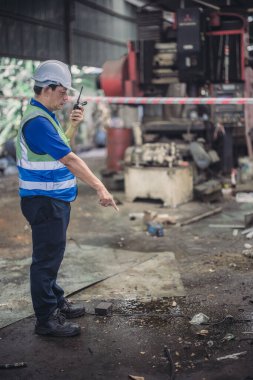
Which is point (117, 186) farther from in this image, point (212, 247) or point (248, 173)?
point (212, 247)

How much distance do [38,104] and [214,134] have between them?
23.5 ft

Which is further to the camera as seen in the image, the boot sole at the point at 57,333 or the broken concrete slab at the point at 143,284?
the broken concrete slab at the point at 143,284

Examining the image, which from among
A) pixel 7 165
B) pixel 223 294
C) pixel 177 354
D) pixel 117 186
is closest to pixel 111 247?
pixel 223 294

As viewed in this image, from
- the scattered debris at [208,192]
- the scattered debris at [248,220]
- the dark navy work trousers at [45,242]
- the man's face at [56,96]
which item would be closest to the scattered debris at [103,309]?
the dark navy work trousers at [45,242]

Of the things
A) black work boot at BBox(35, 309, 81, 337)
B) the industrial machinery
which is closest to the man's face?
black work boot at BBox(35, 309, 81, 337)

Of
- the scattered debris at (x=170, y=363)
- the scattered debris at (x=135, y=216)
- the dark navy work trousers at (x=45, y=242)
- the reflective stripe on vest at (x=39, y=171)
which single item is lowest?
the scattered debris at (x=135, y=216)

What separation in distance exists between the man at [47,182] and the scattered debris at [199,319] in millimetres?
902

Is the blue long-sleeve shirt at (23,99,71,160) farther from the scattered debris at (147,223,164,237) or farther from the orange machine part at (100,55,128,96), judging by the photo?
the orange machine part at (100,55,128,96)

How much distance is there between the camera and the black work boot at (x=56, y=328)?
376 centimetres

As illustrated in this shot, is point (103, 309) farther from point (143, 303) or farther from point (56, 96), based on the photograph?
point (56, 96)

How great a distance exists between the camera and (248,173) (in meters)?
10.5

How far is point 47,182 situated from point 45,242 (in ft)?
1.40

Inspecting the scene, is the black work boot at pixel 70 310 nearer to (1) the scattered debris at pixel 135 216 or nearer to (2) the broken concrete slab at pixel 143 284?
(2) the broken concrete slab at pixel 143 284

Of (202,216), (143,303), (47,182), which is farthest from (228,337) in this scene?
(202,216)
